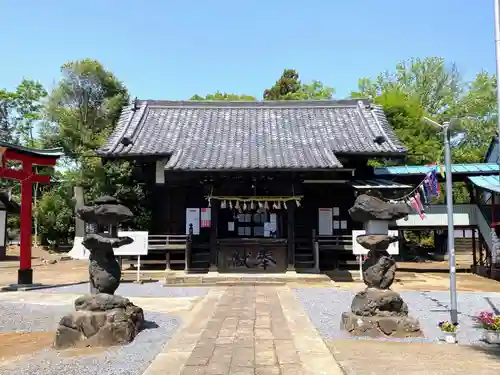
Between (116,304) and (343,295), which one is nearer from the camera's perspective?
(116,304)

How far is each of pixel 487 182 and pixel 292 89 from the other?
95.2 ft

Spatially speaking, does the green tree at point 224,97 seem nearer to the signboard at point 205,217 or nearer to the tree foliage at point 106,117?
the tree foliage at point 106,117

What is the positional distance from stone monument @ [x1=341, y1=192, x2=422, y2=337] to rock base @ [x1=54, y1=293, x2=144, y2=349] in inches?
157

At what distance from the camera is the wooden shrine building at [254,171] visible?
17062 millimetres

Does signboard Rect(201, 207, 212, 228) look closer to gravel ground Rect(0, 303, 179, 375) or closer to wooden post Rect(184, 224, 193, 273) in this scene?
wooden post Rect(184, 224, 193, 273)

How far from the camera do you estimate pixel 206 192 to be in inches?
685

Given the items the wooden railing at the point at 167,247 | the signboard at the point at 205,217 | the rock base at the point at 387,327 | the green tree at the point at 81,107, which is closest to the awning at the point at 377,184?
the signboard at the point at 205,217

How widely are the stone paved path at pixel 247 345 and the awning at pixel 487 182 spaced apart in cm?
1193

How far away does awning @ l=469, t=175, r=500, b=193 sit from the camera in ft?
59.8

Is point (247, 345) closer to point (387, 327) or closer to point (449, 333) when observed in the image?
point (387, 327)

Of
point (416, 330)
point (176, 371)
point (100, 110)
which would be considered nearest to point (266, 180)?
point (416, 330)

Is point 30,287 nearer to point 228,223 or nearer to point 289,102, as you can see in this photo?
point 228,223

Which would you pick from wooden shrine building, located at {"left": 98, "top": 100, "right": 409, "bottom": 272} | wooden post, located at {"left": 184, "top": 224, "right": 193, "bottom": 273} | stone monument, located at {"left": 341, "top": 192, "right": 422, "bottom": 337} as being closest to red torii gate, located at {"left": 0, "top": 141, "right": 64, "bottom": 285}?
wooden shrine building, located at {"left": 98, "top": 100, "right": 409, "bottom": 272}

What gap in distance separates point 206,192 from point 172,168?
1.79 metres
